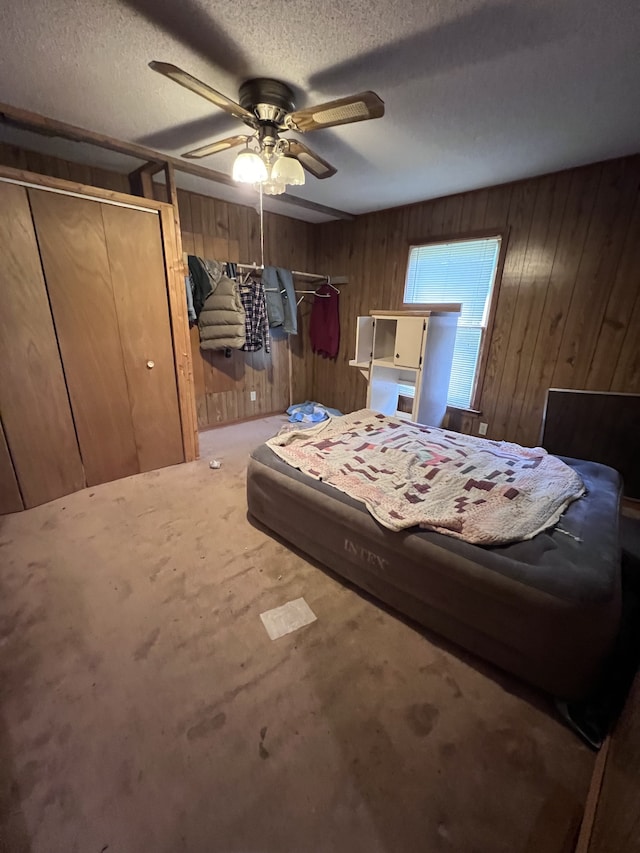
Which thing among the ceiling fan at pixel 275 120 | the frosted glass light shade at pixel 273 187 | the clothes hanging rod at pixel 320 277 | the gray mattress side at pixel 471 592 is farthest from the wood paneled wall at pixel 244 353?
the gray mattress side at pixel 471 592

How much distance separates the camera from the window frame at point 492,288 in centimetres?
288

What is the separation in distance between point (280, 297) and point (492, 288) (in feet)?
7.21

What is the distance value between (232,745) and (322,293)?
4151mm

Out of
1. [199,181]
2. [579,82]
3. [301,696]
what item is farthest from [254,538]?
[199,181]

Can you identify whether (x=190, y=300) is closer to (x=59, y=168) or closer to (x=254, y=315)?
(x=254, y=315)

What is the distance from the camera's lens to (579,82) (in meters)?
1.52

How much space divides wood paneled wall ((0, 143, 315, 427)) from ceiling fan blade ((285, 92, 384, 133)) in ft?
6.33

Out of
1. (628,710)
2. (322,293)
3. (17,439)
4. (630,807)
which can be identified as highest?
(322,293)

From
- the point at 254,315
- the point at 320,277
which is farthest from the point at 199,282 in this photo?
the point at 320,277

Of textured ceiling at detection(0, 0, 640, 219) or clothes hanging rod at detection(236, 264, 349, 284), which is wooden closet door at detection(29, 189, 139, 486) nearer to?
textured ceiling at detection(0, 0, 640, 219)

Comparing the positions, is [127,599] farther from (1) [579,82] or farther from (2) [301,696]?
(1) [579,82]

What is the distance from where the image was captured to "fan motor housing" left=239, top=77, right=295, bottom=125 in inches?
61.6

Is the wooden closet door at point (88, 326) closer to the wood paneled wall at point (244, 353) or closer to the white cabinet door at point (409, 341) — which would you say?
the wood paneled wall at point (244, 353)

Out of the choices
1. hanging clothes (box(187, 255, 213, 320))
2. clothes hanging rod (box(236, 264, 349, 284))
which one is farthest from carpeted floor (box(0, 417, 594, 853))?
→ clothes hanging rod (box(236, 264, 349, 284))
